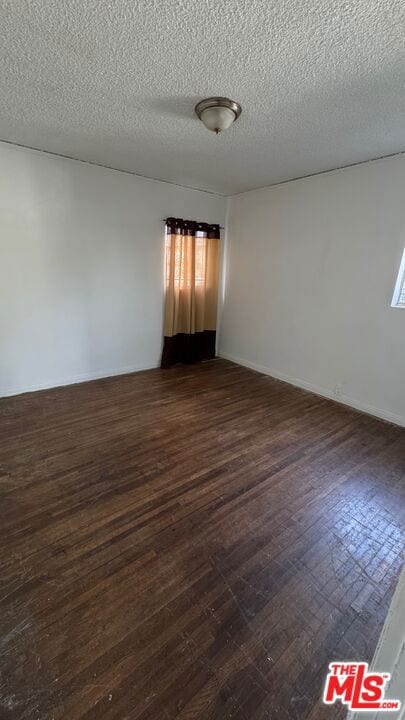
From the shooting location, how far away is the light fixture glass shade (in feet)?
6.00

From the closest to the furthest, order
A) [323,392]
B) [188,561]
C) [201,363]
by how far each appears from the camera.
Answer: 1. [188,561]
2. [323,392]
3. [201,363]

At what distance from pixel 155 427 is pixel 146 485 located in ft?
2.35

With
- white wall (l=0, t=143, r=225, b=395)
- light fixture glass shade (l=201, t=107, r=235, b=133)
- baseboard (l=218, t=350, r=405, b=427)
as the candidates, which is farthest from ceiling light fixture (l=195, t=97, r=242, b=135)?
baseboard (l=218, t=350, r=405, b=427)

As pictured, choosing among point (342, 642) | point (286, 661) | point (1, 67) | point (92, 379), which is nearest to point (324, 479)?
point (342, 642)

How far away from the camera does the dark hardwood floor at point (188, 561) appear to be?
3.22 feet

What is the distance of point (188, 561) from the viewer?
140 cm

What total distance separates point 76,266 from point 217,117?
199cm

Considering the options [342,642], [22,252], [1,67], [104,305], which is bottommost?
[342,642]

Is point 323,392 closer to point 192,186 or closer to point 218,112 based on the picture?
point 218,112

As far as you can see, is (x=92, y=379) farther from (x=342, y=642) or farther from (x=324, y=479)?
(x=342, y=642)

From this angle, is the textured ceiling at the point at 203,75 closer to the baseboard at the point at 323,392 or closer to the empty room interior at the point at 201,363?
the empty room interior at the point at 201,363

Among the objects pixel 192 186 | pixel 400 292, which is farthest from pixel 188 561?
pixel 192 186

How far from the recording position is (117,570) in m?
1.34

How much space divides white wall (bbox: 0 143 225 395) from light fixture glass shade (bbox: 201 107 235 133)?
1626mm
